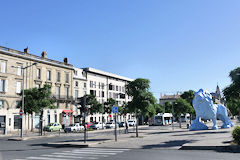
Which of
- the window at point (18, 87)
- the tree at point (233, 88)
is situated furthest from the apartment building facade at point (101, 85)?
the tree at point (233, 88)

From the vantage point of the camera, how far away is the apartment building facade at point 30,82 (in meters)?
42.8

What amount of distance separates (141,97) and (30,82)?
29548 mm

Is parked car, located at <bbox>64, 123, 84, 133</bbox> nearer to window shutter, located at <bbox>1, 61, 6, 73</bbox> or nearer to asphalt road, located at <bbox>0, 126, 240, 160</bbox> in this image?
window shutter, located at <bbox>1, 61, 6, 73</bbox>

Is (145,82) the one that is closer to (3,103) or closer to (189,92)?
(3,103)

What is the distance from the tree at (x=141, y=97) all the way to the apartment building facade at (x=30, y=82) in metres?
19.1

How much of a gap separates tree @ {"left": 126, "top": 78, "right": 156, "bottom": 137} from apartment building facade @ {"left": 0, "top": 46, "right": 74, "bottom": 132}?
1914cm

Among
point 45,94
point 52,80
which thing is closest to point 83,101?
point 45,94

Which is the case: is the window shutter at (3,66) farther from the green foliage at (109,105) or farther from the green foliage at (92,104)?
the green foliage at (109,105)

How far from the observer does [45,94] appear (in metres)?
33.3

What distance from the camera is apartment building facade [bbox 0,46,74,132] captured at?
42.8 metres

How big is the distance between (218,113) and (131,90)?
16.4m

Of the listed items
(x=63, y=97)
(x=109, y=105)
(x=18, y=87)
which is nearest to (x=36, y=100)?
(x=18, y=87)

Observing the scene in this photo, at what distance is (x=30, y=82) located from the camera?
47.3m

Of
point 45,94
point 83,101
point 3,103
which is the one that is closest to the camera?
point 83,101
